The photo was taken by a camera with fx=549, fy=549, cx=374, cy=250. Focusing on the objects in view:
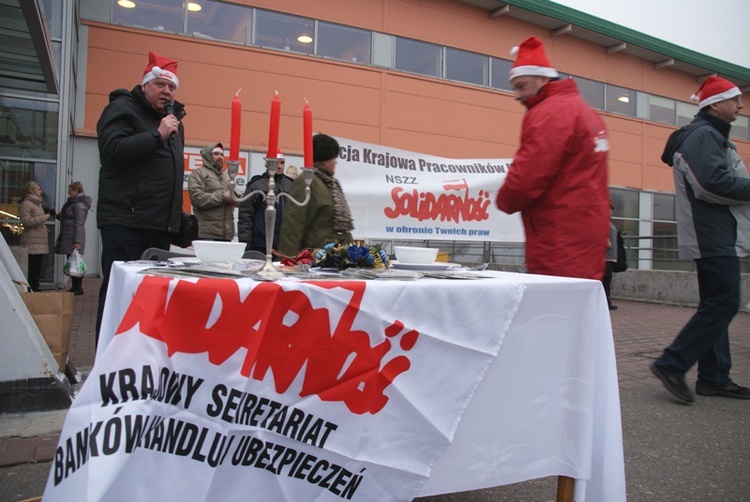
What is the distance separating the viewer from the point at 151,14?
1177cm

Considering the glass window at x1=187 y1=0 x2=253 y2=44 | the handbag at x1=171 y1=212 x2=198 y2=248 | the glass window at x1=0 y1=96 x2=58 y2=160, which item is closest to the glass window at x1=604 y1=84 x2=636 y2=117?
the glass window at x1=187 y1=0 x2=253 y2=44

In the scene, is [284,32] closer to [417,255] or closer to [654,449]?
[417,255]

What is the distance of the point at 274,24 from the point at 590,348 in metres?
12.6

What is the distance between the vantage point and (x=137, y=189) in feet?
9.66

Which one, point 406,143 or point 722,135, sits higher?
point 406,143

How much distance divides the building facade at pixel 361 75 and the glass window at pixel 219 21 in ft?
0.07

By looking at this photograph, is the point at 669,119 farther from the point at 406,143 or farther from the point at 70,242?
the point at 70,242

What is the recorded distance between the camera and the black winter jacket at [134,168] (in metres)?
2.81

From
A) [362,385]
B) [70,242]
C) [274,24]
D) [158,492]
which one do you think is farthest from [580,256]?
[274,24]

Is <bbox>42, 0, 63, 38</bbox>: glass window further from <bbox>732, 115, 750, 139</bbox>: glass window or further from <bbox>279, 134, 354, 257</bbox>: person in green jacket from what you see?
<bbox>732, 115, 750, 139</bbox>: glass window

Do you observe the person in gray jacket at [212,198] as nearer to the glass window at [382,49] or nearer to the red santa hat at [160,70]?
the red santa hat at [160,70]

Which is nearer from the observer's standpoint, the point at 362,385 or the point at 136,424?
the point at 136,424

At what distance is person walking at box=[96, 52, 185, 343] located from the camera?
2.84 metres

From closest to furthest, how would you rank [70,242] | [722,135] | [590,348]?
[590,348] → [722,135] → [70,242]
